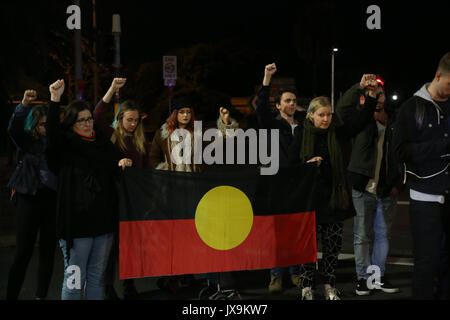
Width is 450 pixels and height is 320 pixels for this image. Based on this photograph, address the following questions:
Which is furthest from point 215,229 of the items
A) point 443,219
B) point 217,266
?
point 443,219

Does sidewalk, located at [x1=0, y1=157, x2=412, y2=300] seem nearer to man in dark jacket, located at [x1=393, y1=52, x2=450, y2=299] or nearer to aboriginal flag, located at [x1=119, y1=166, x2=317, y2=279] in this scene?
aboriginal flag, located at [x1=119, y1=166, x2=317, y2=279]

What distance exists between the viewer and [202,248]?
204 inches

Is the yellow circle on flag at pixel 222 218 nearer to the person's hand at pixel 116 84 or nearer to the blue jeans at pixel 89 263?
the blue jeans at pixel 89 263

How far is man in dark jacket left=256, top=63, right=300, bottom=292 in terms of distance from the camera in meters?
5.62

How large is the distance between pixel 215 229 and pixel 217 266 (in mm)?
352

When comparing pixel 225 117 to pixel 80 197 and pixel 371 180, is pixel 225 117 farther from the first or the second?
pixel 80 197

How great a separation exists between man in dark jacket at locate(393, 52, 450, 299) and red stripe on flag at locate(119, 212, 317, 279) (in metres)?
1.33

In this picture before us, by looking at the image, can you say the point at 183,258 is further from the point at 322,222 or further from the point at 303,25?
the point at 303,25

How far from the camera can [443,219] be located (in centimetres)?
426

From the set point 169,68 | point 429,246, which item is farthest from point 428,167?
point 169,68

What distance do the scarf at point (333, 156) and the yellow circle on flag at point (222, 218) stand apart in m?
0.84

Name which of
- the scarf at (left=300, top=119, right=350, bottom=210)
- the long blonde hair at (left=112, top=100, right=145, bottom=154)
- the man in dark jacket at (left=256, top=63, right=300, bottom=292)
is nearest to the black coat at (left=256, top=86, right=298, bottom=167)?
the man in dark jacket at (left=256, top=63, right=300, bottom=292)

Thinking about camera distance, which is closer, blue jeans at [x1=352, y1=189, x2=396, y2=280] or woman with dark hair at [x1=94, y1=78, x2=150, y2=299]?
woman with dark hair at [x1=94, y1=78, x2=150, y2=299]

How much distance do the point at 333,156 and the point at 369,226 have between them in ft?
3.27
